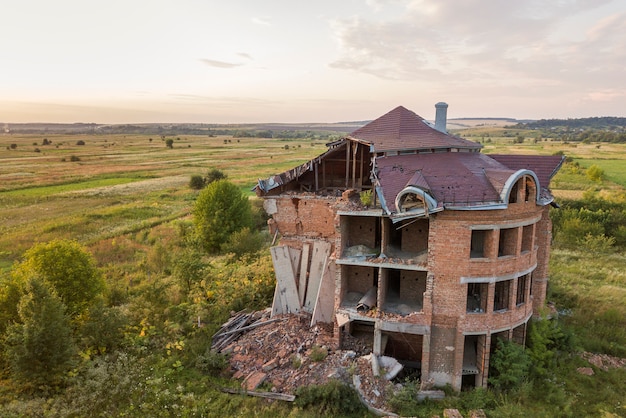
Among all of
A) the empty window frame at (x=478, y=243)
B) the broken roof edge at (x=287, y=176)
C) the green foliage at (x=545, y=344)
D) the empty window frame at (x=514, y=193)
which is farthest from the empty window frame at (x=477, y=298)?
the broken roof edge at (x=287, y=176)

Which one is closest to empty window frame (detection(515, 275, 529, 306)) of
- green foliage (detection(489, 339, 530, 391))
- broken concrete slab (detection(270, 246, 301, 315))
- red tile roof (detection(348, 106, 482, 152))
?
green foliage (detection(489, 339, 530, 391))

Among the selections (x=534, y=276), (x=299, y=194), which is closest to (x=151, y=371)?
(x=299, y=194)

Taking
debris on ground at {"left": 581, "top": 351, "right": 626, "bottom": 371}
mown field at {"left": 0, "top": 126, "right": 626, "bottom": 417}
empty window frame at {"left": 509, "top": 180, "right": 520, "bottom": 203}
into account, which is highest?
empty window frame at {"left": 509, "top": 180, "right": 520, "bottom": 203}

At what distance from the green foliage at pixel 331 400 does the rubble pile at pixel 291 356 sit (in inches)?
23.0

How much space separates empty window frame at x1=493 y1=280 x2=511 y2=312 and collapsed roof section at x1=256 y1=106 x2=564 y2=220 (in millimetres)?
3569

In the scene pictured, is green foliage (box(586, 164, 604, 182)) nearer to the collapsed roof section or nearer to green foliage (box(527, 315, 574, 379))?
green foliage (box(527, 315, 574, 379))

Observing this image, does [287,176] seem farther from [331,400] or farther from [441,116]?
[331,400]

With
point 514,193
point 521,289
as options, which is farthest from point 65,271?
point 521,289

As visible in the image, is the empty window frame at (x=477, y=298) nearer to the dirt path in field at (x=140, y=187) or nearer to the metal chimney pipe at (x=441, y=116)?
the metal chimney pipe at (x=441, y=116)

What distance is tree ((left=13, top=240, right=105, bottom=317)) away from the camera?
62.7ft

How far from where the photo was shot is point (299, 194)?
20359 millimetres

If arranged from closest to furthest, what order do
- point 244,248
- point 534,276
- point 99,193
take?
point 534,276
point 244,248
point 99,193

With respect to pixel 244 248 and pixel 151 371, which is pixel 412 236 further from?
pixel 244 248

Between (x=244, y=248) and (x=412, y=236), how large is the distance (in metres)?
17.9
